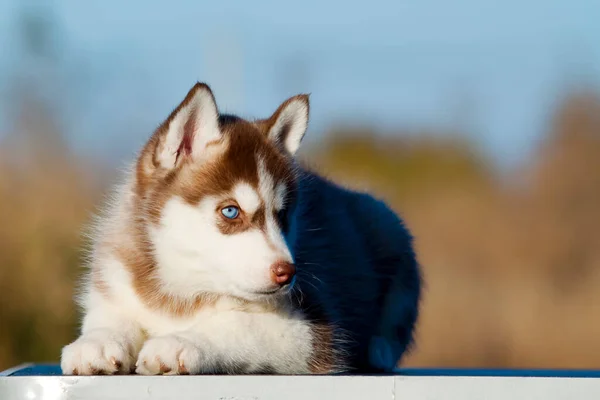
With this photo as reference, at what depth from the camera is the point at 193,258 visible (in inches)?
154

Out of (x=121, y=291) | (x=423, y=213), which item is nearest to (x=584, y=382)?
(x=121, y=291)

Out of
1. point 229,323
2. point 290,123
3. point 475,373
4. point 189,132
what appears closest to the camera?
point 229,323

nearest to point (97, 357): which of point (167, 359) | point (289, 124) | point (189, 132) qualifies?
point (167, 359)

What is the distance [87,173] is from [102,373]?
5.86 metres

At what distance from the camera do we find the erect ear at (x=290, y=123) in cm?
434

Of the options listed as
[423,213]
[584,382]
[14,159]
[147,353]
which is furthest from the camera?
[423,213]

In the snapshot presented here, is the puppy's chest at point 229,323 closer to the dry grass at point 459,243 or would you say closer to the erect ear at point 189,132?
the erect ear at point 189,132

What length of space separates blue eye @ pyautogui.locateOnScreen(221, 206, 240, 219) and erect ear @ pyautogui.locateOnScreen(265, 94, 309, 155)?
50 cm

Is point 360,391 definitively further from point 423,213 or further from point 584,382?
point 423,213

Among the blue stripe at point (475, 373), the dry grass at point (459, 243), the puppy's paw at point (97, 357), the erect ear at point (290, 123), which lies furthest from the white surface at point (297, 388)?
the dry grass at point (459, 243)

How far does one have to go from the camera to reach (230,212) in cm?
390

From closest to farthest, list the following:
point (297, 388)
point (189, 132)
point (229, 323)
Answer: point (297, 388)
point (229, 323)
point (189, 132)

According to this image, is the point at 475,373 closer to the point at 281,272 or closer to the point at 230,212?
the point at 281,272

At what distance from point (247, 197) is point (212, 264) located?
0.94ft
